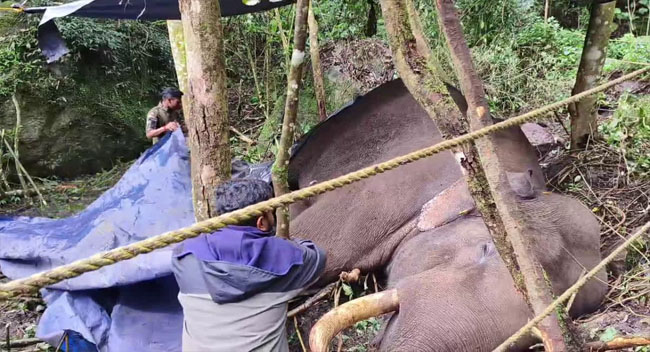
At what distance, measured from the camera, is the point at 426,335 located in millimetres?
2797

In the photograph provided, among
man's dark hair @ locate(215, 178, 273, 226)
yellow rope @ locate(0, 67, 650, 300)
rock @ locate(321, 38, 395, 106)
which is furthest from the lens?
rock @ locate(321, 38, 395, 106)

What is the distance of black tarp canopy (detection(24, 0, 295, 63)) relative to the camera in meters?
4.28

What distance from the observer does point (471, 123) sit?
2361 millimetres

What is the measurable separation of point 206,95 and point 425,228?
5.09 ft

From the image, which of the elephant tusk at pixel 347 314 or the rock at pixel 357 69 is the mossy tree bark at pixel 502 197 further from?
the rock at pixel 357 69

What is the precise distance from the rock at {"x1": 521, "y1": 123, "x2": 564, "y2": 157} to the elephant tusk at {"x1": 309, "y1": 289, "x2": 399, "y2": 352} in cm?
242

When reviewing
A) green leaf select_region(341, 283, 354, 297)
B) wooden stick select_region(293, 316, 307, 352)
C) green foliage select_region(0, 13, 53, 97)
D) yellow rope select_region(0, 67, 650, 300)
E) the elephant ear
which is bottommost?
wooden stick select_region(293, 316, 307, 352)

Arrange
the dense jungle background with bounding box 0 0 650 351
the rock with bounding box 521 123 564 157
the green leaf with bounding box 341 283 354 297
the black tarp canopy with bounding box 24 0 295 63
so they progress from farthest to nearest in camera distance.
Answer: the rock with bounding box 521 123 564 157
the dense jungle background with bounding box 0 0 650 351
the black tarp canopy with bounding box 24 0 295 63
the green leaf with bounding box 341 283 354 297

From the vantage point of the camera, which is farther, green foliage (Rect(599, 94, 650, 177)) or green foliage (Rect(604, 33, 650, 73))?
green foliage (Rect(604, 33, 650, 73))

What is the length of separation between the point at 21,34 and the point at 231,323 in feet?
21.5

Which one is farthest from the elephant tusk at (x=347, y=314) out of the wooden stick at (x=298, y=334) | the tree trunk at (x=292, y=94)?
the tree trunk at (x=292, y=94)

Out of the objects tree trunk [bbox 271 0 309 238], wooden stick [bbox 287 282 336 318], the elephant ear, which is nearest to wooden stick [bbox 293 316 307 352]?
wooden stick [bbox 287 282 336 318]

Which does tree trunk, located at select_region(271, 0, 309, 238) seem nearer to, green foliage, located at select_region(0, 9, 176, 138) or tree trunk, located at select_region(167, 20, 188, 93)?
tree trunk, located at select_region(167, 20, 188, 93)

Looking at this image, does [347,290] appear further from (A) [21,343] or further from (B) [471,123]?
(A) [21,343]
